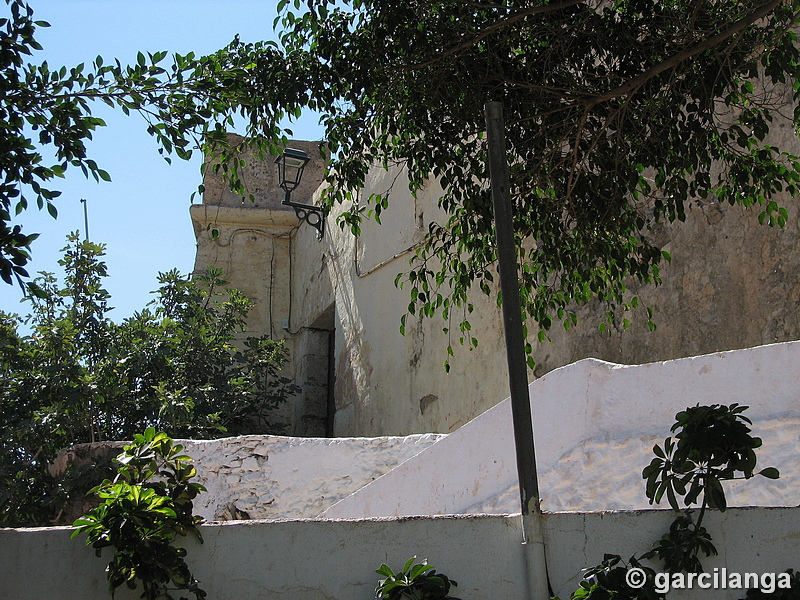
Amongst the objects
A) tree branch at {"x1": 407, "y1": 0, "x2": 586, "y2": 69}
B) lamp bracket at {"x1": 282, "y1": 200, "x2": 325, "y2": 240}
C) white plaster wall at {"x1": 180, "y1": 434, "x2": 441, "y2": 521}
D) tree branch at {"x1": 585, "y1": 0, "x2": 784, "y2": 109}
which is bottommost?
white plaster wall at {"x1": 180, "y1": 434, "x2": 441, "y2": 521}

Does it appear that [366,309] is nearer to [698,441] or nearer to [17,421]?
[17,421]

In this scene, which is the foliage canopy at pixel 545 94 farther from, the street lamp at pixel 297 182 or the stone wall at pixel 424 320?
the street lamp at pixel 297 182

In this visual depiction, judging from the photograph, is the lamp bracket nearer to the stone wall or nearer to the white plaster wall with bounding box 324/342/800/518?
the stone wall

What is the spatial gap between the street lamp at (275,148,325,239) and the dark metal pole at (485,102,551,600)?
692 cm

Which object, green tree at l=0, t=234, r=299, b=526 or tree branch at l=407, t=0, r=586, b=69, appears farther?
green tree at l=0, t=234, r=299, b=526

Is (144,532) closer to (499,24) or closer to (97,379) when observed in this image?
(499,24)

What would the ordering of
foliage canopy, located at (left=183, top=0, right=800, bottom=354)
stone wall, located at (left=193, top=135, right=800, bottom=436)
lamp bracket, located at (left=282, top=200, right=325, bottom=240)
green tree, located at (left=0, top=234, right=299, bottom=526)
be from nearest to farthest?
foliage canopy, located at (left=183, top=0, right=800, bottom=354)
stone wall, located at (left=193, top=135, right=800, bottom=436)
green tree, located at (left=0, top=234, right=299, bottom=526)
lamp bracket, located at (left=282, top=200, right=325, bottom=240)

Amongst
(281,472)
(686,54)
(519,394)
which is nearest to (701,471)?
(519,394)

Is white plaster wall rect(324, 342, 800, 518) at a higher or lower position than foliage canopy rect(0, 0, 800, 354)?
lower

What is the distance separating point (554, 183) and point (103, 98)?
2.15 meters

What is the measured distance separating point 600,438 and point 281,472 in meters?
2.18

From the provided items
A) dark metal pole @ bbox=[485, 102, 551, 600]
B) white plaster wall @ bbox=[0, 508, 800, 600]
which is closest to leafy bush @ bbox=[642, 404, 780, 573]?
white plaster wall @ bbox=[0, 508, 800, 600]

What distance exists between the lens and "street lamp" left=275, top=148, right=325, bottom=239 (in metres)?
9.64

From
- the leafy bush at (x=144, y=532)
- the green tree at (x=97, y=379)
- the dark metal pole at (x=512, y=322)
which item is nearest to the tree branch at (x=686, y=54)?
the dark metal pole at (x=512, y=322)
